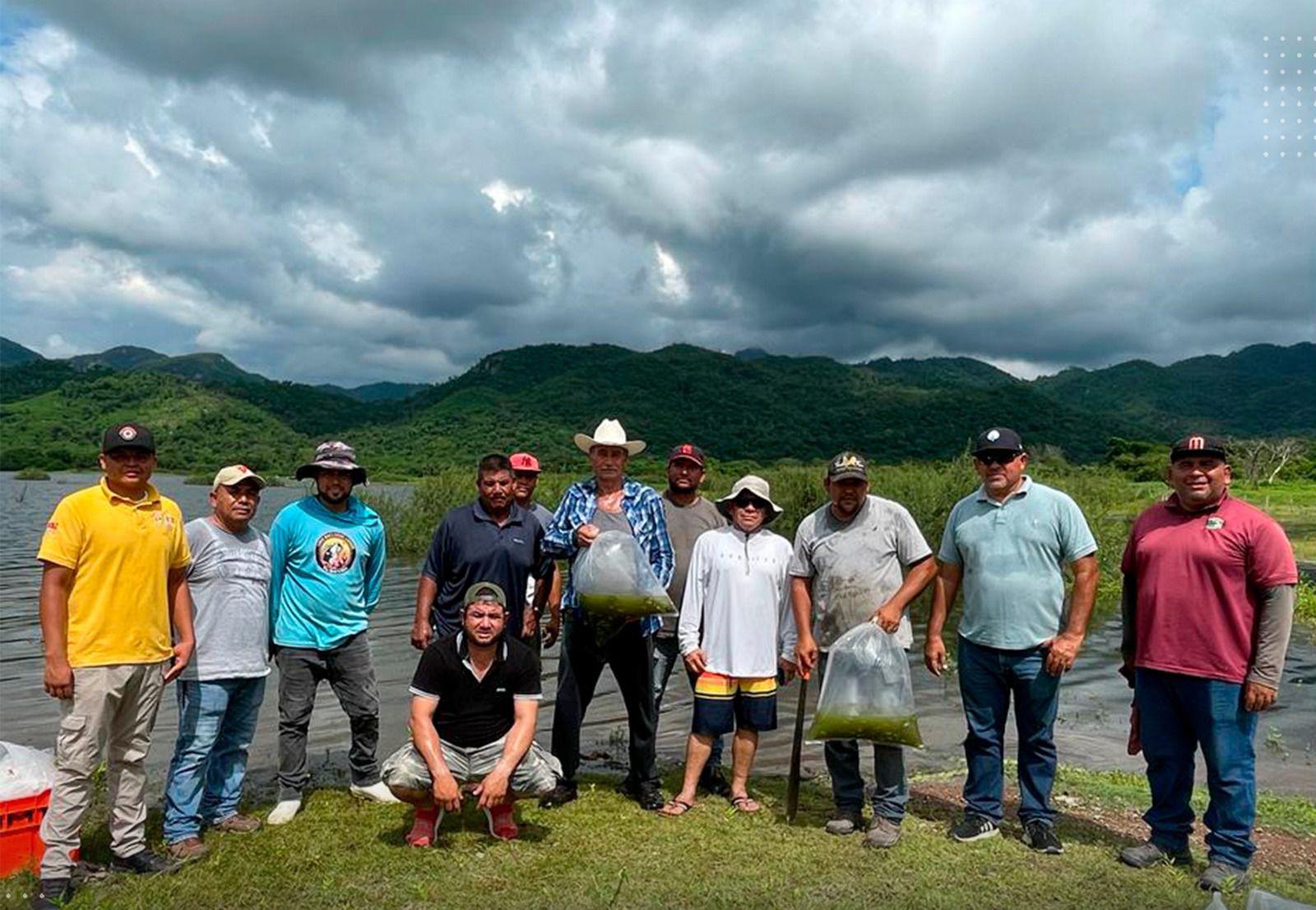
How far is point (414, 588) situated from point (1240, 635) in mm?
18009

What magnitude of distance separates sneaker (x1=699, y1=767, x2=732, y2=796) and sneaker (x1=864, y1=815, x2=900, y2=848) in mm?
1097

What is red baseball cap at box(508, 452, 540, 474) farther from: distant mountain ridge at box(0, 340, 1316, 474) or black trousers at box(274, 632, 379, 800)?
distant mountain ridge at box(0, 340, 1316, 474)

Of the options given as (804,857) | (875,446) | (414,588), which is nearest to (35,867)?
(804,857)

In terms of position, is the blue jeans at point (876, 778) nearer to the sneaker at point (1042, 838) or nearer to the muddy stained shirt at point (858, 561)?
the muddy stained shirt at point (858, 561)

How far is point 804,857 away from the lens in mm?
4441

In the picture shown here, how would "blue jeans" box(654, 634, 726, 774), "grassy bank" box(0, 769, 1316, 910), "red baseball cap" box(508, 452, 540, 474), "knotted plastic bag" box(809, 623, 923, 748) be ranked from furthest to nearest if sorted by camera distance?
"red baseball cap" box(508, 452, 540, 474), "blue jeans" box(654, 634, 726, 774), "knotted plastic bag" box(809, 623, 923, 748), "grassy bank" box(0, 769, 1316, 910)

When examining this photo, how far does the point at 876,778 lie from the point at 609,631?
1.74 meters

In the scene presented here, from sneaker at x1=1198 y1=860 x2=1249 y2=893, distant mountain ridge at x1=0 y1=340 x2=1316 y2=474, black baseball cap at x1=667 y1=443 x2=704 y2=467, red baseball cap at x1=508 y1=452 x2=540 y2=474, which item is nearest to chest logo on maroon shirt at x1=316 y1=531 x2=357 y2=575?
red baseball cap at x1=508 y1=452 x2=540 y2=474

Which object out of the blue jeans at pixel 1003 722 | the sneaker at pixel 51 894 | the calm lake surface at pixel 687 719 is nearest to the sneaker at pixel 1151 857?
the blue jeans at pixel 1003 722

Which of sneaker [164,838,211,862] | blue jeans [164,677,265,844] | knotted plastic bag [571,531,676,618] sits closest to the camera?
sneaker [164,838,211,862]

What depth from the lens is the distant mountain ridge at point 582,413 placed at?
319 ft

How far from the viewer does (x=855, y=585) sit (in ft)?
15.8

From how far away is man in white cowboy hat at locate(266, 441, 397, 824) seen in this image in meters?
4.98

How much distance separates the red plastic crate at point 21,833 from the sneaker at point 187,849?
22.0 inches
